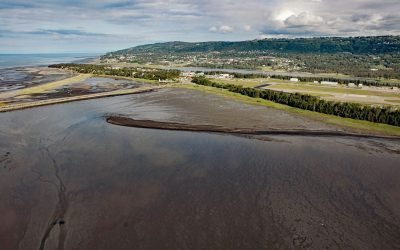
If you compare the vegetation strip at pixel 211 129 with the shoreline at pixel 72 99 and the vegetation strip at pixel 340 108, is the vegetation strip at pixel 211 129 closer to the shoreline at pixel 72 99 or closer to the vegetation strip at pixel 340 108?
the vegetation strip at pixel 340 108

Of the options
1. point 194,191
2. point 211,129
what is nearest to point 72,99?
point 211,129

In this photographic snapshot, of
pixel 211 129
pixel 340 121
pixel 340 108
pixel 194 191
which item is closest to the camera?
pixel 194 191

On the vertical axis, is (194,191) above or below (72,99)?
below

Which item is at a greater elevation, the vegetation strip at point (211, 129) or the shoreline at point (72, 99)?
the shoreline at point (72, 99)

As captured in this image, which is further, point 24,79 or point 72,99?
point 24,79

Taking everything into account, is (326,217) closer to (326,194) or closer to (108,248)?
(326,194)

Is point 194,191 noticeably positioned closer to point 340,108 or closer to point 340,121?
point 340,121

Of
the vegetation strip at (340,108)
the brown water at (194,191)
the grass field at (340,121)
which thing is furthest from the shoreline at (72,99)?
the vegetation strip at (340,108)

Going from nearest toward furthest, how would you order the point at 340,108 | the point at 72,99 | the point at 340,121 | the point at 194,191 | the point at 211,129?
the point at 194,191
the point at 211,129
the point at 340,121
the point at 340,108
the point at 72,99
